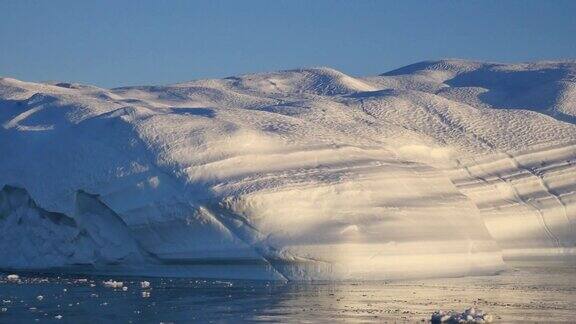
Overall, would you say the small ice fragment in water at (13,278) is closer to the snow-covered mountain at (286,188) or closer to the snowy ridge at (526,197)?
the snow-covered mountain at (286,188)

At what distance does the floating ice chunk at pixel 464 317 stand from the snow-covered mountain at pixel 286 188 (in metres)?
5.88

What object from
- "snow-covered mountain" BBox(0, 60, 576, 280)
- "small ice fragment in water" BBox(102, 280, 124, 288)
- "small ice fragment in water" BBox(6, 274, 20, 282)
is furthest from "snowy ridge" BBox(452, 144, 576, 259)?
"small ice fragment in water" BBox(6, 274, 20, 282)

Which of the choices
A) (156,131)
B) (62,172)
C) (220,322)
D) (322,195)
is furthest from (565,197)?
(220,322)

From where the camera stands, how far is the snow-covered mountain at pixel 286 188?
23953 mm

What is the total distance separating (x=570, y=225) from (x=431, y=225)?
19.3 ft

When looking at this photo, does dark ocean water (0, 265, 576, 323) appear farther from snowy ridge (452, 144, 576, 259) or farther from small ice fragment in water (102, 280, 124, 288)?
snowy ridge (452, 144, 576, 259)

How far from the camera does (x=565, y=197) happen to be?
29766mm

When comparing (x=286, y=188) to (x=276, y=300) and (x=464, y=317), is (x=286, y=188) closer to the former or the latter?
(x=276, y=300)

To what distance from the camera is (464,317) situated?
1773cm

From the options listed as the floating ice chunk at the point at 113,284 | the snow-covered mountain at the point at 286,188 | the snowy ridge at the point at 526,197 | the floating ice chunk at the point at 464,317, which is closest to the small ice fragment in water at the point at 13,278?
the snow-covered mountain at the point at 286,188

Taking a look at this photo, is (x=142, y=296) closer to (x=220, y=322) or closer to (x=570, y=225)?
(x=220, y=322)

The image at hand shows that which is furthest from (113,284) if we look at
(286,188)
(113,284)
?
(286,188)

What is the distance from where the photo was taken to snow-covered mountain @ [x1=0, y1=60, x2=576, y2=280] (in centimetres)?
2395

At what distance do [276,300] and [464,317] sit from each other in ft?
12.8
